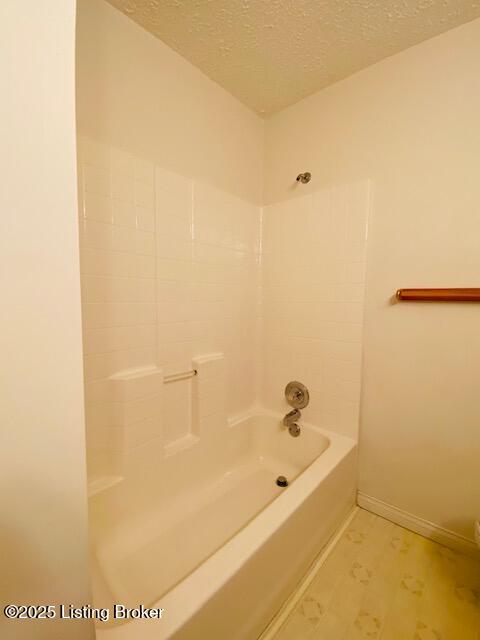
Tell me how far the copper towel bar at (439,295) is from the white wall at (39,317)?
1361 millimetres

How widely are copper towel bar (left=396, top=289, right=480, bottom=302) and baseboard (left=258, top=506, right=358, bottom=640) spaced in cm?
122

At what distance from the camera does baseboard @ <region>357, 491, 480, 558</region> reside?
1174 millimetres

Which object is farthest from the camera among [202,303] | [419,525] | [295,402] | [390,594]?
[295,402]

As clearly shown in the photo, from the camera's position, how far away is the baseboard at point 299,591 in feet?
2.99

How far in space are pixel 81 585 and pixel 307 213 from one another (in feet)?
5.75

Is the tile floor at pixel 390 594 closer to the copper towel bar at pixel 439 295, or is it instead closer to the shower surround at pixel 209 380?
the shower surround at pixel 209 380

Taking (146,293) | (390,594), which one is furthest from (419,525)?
(146,293)

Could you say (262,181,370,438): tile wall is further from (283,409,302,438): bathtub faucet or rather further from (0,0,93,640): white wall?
(0,0,93,640): white wall

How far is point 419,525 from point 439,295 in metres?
1.15

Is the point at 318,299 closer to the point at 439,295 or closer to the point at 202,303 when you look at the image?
the point at 439,295

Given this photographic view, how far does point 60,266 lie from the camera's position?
1.32 feet

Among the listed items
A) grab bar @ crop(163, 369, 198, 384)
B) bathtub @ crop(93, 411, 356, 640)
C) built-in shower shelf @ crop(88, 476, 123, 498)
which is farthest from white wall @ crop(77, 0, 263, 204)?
bathtub @ crop(93, 411, 356, 640)

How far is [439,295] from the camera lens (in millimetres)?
1159

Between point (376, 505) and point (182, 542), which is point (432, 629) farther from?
point (182, 542)
